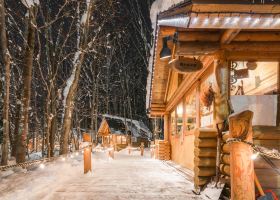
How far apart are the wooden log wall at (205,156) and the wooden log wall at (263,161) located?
366 mm

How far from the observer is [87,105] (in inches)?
2068

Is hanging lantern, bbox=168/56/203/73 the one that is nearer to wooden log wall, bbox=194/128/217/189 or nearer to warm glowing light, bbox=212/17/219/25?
wooden log wall, bbox=194/128/217/189

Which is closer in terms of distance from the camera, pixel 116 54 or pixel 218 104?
pixel 218 104

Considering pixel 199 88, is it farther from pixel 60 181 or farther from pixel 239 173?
pixel 239 173

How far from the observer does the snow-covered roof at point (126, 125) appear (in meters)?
52.3

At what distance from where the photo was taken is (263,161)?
246 inches

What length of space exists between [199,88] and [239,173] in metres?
6.58

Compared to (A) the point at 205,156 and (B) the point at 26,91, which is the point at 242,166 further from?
(B) the point at 26,91

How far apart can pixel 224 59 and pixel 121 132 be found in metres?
46.7

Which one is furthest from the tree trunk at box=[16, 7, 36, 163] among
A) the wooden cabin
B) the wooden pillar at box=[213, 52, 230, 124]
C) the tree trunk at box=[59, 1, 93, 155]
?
the wooden pillar at box=[213, 52, 230, 124]

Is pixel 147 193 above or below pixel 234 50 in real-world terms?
below

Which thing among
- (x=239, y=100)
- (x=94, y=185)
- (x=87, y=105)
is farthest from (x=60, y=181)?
(x=87, y=105)

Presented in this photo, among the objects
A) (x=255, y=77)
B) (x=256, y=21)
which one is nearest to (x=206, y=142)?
(x=256, y=21)

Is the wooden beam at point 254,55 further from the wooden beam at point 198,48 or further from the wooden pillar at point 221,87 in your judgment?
the wooden beam at point 198,48
